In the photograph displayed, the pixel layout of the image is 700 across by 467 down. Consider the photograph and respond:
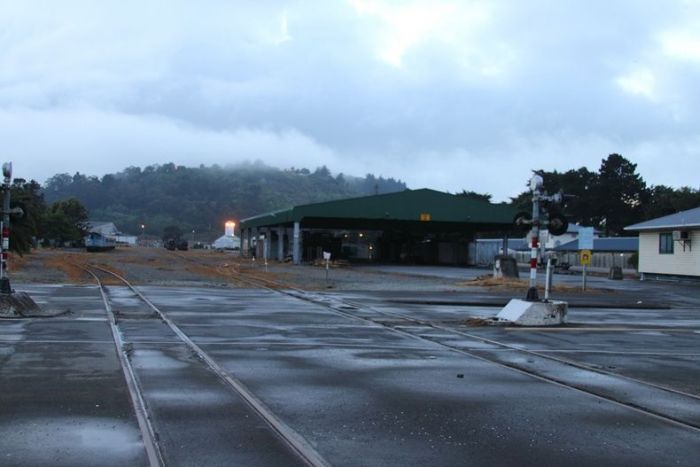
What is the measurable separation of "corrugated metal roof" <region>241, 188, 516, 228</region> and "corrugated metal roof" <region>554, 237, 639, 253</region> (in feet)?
49.9

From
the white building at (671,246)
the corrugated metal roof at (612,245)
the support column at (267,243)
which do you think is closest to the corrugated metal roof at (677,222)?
the white building at (671,246)

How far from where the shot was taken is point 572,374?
1030cm

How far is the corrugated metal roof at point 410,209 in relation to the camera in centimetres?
6262

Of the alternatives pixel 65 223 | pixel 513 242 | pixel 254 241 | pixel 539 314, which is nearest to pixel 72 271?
pixel 539 314

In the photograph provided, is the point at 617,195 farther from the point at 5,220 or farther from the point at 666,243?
the point at 5,220

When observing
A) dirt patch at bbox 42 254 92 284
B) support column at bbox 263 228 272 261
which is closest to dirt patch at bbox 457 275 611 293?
dirt patch at bbox 42 254 92 284

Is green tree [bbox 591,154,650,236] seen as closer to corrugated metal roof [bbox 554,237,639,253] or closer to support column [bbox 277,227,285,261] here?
corrugated metal roof [bbox 554,237,639,253]

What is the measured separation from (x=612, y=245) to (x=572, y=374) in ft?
242

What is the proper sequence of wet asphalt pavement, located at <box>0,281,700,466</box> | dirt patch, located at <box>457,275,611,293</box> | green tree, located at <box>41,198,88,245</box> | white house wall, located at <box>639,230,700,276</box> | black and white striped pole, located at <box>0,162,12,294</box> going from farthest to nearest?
green tree, located at <box>41,198,88,245</box>, white house wall, located at <box>639,230,700,276</box>, dirt patch, located at <box>457,275,611,293</box>, black and white striped pole, located at <box>0,162,12,294</box>, wet asphalt pavement, located at <box>0,281,700,466</box>

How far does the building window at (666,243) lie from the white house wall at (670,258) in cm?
26

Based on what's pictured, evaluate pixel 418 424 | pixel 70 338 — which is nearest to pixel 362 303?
pixel 70 338

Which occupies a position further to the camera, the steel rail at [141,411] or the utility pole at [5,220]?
the utility pole at [5,220]

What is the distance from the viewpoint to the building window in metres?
44.8

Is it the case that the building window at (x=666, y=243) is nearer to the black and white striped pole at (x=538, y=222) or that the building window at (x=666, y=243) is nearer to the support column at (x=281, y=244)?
the black and white striped pole at (x=538, y=222)
